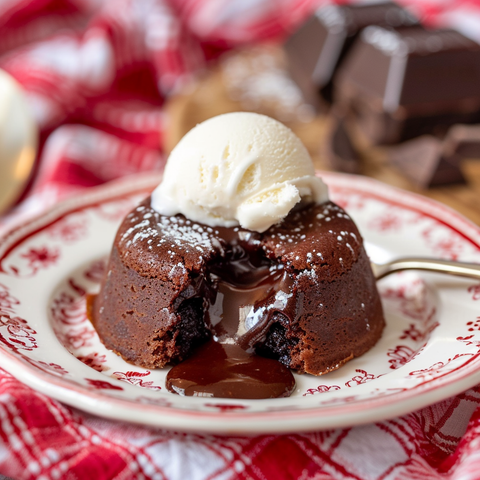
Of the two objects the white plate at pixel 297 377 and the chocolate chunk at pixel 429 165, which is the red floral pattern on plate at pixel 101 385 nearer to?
the white plate at pixel 297 377

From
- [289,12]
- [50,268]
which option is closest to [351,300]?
[50,268]

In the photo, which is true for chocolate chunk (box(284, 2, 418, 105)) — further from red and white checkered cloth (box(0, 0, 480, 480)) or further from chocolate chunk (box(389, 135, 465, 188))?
chocolate chunk (box(389, 135, 465, 188))

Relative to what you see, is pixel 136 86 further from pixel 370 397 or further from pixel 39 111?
pixel 370 397

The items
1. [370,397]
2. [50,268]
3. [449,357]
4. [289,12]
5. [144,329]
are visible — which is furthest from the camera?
[289,12]

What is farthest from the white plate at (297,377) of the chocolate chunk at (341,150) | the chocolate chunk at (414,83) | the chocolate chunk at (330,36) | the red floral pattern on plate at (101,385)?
the chocolate chunk at (330,36)

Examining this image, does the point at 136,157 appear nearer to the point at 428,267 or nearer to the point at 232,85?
the point at 232,85

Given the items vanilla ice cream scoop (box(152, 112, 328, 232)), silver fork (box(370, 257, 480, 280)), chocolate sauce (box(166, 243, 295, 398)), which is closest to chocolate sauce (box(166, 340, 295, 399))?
chocolate sauce (box(166, 243, 295, 398))
